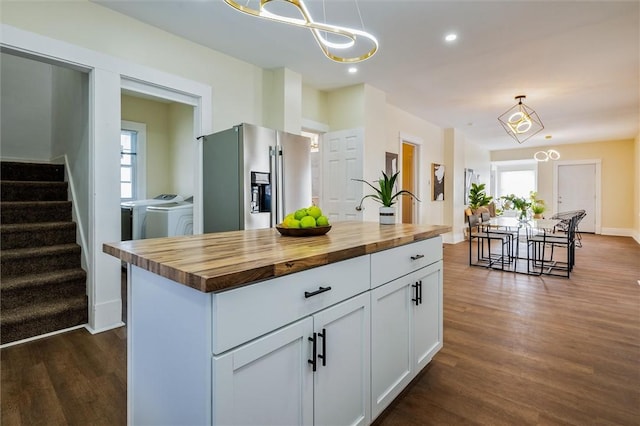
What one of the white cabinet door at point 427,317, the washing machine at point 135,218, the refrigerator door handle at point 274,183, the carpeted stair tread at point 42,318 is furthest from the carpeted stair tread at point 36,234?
the white cabinet door at point 427,317

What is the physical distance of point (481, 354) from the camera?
2.25 m

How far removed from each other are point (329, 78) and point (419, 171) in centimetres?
307

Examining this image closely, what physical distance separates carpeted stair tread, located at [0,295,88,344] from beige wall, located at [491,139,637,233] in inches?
468

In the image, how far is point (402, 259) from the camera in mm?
1683

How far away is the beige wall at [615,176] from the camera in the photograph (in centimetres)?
873

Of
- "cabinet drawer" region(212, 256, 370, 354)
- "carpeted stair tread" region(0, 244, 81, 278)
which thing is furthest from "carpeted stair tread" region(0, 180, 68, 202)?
"cabinet drawer" region(212, 256, 370, 354)

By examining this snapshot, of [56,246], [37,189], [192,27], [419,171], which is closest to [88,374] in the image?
[56,246]

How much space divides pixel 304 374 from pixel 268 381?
0.17 metres

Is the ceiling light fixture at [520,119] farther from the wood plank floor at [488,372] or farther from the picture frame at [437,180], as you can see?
the wood plank floor at [488,372]

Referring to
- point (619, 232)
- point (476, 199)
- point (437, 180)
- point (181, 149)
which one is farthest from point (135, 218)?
point (619, 232)

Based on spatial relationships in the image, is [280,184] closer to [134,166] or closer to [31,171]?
[31,171]

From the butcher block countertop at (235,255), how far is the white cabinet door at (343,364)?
0.23 m

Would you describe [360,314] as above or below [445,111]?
below

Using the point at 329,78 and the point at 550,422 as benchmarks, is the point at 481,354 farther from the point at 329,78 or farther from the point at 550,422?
the point at 329,78
